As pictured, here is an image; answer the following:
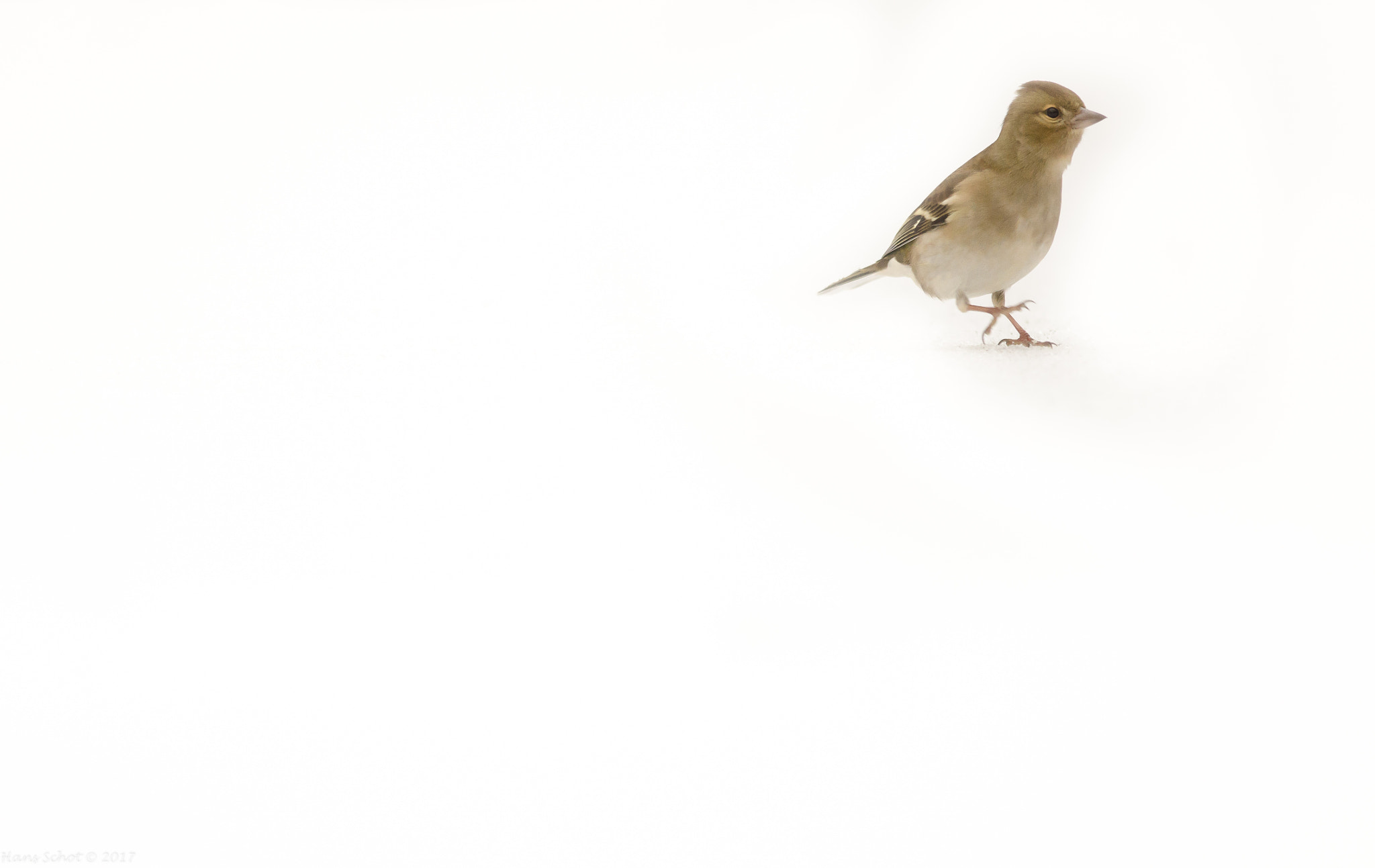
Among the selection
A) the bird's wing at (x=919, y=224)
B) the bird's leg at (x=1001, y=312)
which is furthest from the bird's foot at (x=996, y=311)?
the bird's wing at (x=919, y=224)

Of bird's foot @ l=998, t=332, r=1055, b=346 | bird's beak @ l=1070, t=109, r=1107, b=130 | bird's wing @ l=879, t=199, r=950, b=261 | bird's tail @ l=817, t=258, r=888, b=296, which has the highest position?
bird's beak @ l=1070, t=109, r=1107, b=130

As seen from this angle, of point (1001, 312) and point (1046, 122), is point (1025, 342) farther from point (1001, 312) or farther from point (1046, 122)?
point (1046, 122)

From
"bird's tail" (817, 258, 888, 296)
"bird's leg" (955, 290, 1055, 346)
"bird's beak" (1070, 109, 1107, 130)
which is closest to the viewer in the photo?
"bird's beak" (1070, 109, 1107, 130)

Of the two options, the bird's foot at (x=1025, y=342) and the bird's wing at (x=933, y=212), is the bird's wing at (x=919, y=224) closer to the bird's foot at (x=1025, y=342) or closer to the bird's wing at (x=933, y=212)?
the bird's wing at (x=933, y=212)

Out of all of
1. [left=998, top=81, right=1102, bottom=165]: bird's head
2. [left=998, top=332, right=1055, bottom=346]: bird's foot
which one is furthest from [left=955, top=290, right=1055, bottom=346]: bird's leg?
[left=998, top=81, right=1102, bottom=165]: bird's head

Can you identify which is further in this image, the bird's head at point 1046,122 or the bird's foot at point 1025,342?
the bird's foot at point 1025,342

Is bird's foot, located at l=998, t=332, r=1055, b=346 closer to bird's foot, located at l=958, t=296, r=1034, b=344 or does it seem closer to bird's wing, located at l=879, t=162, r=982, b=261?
bird's foot, located at l=958, t=296, r=1034, b=344
